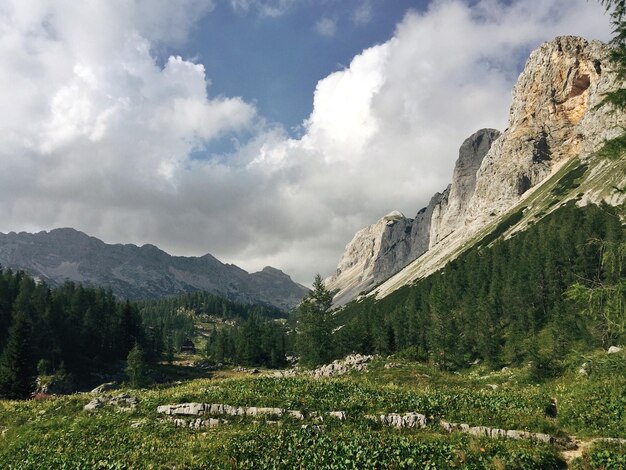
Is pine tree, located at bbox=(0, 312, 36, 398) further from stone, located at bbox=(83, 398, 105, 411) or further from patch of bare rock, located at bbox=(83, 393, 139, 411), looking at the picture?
stone, located at bbox=(83, 398, 105, 411)

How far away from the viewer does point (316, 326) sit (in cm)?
6391

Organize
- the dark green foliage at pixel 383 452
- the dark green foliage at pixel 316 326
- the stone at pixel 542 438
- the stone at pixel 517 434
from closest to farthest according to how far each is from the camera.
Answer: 1. the dark green foliage at pixel 383 452
2. the stone at pixel 542 438
3. the stone at pixel 517 434
4. the dark green foliage at pixel 316 326

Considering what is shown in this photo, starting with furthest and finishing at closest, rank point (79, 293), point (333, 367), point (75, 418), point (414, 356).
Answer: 1. point (79, 293)
2. point (414, 356)
3. point (333, 367)
4. point (75, 418)

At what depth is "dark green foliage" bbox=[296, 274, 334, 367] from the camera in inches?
2520

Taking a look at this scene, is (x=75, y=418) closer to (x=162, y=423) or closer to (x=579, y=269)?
(x=162, y=423)

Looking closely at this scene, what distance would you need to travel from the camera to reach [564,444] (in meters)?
16.9

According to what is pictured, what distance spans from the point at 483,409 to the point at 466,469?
29.3 feet

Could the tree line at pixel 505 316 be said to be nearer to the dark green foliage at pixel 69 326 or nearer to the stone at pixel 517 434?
the stone at pixel 517 434

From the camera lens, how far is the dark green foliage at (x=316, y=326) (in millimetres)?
64000

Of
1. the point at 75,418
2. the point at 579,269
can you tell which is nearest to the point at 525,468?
the point at 75,418

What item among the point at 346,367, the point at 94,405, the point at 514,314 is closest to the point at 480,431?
the point at 94,405

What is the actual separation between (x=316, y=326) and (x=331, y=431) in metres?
45.2

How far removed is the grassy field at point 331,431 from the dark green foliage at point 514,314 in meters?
21.7

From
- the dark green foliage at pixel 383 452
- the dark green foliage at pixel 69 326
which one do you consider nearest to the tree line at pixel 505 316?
the dark green foliage at pixel 383 452
